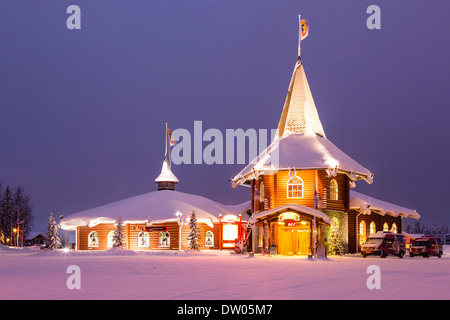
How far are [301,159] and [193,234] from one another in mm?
12112

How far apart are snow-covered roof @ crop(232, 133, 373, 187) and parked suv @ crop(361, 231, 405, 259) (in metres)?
6.19

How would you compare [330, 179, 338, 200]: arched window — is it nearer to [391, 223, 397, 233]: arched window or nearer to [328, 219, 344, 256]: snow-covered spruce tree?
[328, 219, 344, 256]: snow-covered spruce tree

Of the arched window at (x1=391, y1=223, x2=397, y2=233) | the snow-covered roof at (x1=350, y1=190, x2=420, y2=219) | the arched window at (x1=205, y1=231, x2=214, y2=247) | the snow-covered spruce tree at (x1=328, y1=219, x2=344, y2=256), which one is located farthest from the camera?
the arched window at (x1=391, y1=223, x2=397, y2=233)

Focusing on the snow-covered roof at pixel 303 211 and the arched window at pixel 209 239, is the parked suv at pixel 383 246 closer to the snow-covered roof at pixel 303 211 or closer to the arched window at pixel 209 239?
the snow-covered roof at pixel 303 211

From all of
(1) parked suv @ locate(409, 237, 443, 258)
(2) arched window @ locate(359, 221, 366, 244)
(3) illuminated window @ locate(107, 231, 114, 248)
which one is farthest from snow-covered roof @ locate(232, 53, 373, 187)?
(3) illuminated window @ locate(107, 231, 114, 248)

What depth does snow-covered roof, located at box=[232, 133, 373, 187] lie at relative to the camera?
44.0 metres

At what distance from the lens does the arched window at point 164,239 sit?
51438mm

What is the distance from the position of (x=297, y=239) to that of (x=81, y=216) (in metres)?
22.8

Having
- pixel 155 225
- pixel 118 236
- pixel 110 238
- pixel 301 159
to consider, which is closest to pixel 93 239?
pixel 110 238

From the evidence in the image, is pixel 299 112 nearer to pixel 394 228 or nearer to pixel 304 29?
pixel 304 29

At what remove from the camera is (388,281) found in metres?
18.1

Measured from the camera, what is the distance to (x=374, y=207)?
163 ft

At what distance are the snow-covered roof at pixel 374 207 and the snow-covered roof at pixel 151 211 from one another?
12939 mm

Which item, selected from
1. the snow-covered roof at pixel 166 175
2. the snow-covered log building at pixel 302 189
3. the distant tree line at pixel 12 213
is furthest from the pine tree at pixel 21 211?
the snow-covered log building at pixel 302 189
